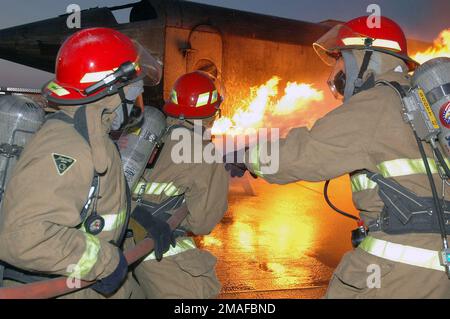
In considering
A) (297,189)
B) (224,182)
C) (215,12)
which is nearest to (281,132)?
(297,189)

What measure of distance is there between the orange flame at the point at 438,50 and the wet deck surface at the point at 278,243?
269 inches

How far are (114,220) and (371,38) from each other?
6.26ft

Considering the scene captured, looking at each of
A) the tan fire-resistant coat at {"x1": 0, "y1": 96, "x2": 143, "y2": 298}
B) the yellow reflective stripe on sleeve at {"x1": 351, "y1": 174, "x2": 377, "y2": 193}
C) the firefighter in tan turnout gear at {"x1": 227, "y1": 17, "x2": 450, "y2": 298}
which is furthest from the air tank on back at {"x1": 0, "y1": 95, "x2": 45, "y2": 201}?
the yellow reflective stripe on sleeve at {"x1": 351, "y1": 174, "x2": 377, "y2": 193}

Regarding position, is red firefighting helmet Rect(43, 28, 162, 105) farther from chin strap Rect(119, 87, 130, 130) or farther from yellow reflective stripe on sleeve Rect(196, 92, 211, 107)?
yellow reflective stripe on sleeve Rect(196, 92, 211, 107)

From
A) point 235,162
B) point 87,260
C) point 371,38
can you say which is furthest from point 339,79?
point 87,260

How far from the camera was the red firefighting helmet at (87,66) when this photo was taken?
85.2 inches

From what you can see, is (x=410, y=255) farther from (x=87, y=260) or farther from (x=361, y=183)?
(x=87, y=260)

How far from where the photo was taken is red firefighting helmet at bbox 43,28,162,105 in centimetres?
216

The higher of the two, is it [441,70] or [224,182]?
[441,70]

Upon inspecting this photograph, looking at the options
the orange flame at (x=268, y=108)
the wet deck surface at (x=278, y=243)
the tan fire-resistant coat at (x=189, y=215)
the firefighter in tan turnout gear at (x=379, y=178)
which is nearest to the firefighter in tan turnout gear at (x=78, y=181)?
the tan fire-resistant coat at (x=189, y=215)

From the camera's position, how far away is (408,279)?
7.22ft

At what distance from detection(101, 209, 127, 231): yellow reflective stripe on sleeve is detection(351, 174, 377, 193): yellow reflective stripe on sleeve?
135 centimetres
